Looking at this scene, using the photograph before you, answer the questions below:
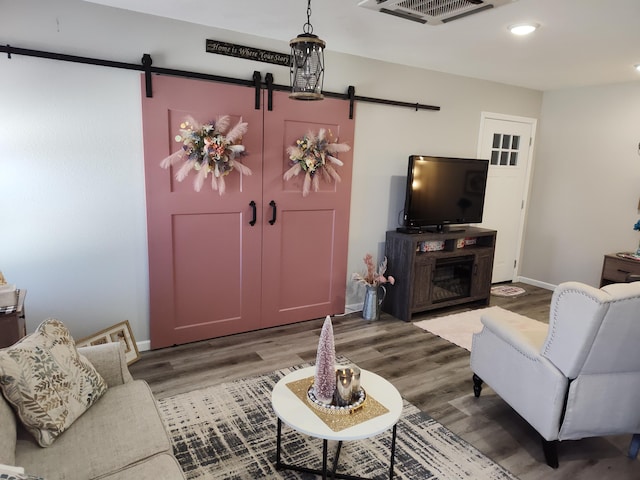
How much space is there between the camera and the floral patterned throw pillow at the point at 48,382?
1.47 metres

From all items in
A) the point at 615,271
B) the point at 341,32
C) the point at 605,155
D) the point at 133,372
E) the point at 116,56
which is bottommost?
the point at 133,372

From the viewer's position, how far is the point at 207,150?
116 inches

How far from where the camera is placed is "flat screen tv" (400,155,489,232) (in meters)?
3.97

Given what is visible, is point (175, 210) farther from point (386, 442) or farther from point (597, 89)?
point (597, 89)

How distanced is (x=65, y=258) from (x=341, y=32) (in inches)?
99.1

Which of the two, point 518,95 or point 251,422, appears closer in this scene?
point 251,422

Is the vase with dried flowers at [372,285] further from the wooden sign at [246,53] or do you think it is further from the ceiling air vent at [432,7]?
the ceiling air vent at [432,7]

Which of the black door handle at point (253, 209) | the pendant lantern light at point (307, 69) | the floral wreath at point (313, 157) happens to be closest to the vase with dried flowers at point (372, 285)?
the floral wreath at point (313, 157)

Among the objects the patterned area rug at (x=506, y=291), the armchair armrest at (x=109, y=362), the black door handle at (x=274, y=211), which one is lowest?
the patterned area rug at (x=506, y=291)

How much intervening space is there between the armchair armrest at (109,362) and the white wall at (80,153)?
3.82 ft

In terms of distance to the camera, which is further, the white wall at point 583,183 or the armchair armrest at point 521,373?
the white wall at point 583,183

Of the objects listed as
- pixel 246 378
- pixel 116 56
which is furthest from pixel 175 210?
pixel 246 378

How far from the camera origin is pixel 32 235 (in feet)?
8.89

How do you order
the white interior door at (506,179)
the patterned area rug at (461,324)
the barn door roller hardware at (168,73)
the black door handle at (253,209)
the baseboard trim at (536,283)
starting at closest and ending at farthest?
the barn door roller hardware at (168,73)
the black door handle at (253,209)
the patterned area rug at (461,324)
the white interior door at (506,179)
the baseboard trim at (536,283)
